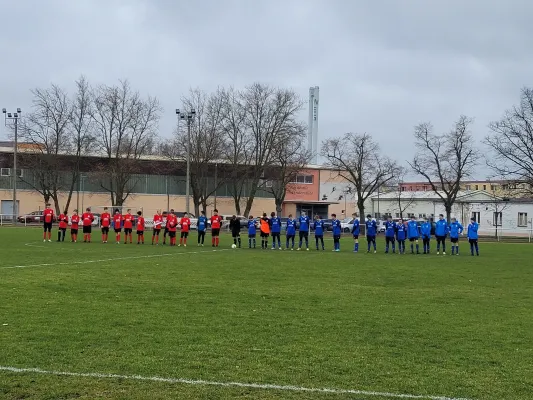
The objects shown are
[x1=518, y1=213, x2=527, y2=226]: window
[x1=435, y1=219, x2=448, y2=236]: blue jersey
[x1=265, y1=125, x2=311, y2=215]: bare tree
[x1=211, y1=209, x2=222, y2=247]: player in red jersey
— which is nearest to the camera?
[x1=435, y1=219, x2=448, y2=236]: blue jersey

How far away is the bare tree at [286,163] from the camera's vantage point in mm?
69125

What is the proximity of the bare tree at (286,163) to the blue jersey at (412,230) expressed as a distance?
128 ft

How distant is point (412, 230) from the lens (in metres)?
30.4

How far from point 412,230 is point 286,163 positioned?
4135cm

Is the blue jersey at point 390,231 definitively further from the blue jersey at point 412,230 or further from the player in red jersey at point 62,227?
the player in red jersey at point 62,227

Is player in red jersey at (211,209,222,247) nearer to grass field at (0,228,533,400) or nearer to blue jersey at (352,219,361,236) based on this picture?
blue jersey at (352,219,361,236)

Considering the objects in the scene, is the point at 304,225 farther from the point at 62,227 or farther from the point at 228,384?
the point at 228,384

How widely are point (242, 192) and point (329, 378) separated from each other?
70.5 metres

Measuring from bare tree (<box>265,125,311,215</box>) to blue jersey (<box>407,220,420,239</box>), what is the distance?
39.0m

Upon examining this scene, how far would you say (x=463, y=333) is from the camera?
9180mm

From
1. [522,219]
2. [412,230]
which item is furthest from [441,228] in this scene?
[522,219]

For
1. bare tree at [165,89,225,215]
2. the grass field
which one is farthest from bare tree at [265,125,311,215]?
the grass field

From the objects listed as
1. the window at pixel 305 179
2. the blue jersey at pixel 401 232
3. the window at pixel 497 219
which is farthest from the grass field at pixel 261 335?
the window at pixel 305 179

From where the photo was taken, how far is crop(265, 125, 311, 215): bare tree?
69.1m
